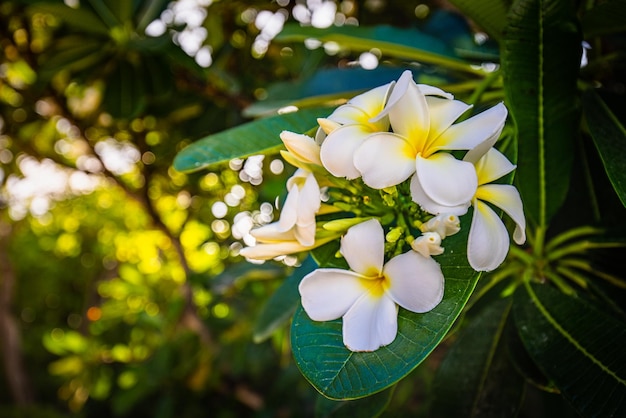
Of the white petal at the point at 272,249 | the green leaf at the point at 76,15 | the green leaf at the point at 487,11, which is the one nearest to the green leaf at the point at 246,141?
the white petal at the point at 272,249

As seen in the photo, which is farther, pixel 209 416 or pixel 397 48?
pixel 209 416

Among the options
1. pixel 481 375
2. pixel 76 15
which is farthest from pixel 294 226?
pixel 76 15

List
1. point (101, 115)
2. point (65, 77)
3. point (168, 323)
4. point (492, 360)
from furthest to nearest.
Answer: point (168, 323)
point (101, 115)
point (65, 77)
point (492, 360)

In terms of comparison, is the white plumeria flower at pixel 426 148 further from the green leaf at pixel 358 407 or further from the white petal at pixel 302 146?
the green leaf at pixel 358 407

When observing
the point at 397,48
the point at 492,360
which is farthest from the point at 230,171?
the point at 492,360

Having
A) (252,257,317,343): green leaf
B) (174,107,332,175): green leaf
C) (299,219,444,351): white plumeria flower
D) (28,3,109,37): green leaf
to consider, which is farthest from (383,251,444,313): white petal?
(28,3,109,37): green leaf

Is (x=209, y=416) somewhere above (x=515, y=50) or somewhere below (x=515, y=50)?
below

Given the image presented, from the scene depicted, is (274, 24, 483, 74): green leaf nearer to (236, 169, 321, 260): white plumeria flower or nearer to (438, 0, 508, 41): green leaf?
(438, 0, 508, 41): green leaf

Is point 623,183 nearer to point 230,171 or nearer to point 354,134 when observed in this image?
point 354,134
